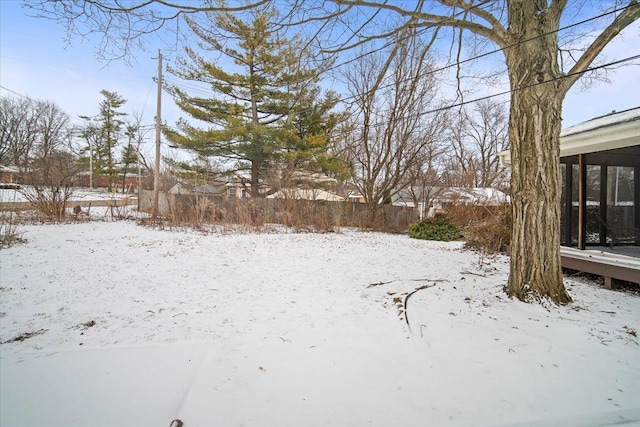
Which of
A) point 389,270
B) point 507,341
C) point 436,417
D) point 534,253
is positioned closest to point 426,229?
point 389,270

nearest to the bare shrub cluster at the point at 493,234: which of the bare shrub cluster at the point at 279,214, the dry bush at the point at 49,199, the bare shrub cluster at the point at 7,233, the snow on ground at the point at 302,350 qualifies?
the snow on ground at the point at 302,350

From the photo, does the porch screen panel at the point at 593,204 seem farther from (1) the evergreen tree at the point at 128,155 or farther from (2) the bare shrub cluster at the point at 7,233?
(1) the evergreen tree at the point at 128,155

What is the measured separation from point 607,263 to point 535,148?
2.40 metres

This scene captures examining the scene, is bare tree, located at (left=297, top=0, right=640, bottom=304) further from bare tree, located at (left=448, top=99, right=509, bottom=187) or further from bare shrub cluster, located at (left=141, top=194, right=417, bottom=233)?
bare tree, located at (left=448, top=99, right=509, bottom=187)

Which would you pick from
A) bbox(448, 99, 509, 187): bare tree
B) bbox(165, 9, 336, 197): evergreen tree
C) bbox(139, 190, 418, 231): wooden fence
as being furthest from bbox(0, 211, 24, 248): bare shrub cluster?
bbox(448, 99, 509, 187): bare tree

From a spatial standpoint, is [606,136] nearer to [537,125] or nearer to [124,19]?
[537,125]

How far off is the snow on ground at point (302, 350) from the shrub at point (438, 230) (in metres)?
5.10

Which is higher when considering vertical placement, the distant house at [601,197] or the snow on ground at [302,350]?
the distant house at [601,197]

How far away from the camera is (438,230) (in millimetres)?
9727

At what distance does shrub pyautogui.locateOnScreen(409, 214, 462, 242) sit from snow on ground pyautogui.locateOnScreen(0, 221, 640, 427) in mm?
5101

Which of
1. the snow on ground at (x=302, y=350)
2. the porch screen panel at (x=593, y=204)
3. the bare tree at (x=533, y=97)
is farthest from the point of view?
the porch screen panel at (x=593, y=204)

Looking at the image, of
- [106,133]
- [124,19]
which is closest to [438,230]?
[124,19]

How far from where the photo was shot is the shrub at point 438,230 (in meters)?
9.62

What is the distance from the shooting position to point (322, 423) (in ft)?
5.38
